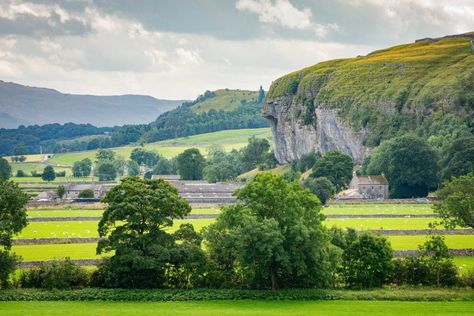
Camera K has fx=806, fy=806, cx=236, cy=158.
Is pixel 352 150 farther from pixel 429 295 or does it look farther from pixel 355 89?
pixel 429 295

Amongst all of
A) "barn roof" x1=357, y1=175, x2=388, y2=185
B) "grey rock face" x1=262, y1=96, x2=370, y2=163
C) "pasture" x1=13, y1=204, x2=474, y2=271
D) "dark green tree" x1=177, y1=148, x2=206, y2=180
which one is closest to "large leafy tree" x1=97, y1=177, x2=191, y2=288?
"pasture" x1=13, y1=204, x2=474, y2=271

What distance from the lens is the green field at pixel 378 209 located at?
94.9 meters

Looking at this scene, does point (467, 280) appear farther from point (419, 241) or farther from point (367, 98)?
point (367, 98)

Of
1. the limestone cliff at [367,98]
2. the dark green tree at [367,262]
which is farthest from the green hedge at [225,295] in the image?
the limestone cliff at [367,98]

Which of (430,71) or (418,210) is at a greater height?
(430,71)

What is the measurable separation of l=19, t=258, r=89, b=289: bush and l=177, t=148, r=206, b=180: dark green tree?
133 metres

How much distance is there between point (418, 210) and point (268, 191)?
52.5m

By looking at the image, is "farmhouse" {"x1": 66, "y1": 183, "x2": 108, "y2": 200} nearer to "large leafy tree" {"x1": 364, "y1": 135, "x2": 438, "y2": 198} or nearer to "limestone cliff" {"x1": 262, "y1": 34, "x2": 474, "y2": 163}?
"large leafy tree" {"x1": 364, "y1": 135, "x2": 438, "y2": 198}

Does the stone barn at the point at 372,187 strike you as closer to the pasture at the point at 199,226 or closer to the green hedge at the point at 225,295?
the pasture at the point at 199,226

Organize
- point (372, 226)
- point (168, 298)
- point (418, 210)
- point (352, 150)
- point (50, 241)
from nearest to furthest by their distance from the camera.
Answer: point (168, 298) → point (50, 241) → point (372, 226) → point (418, 210) → point (352, 150)

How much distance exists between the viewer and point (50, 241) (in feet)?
228

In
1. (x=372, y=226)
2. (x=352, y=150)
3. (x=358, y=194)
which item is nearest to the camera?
(x=372, y=226)

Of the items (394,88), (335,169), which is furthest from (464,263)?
(394,88)

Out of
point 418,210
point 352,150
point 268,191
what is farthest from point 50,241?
point 352,150
